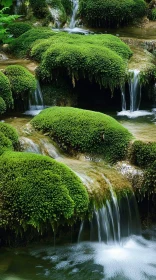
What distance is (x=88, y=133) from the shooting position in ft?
25.2

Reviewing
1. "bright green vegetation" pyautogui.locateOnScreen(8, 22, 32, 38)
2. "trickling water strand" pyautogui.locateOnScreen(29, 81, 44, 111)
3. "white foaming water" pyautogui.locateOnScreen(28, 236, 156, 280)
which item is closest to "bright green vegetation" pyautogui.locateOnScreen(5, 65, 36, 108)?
"trickling water strand" pyautogui.locateOnScreen(29, 81, 44, 111)

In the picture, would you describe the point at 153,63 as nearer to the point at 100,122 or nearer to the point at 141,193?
the point at 100,122

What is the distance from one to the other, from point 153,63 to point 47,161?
651cm

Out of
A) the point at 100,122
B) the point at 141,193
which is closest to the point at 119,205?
the point at 141,193

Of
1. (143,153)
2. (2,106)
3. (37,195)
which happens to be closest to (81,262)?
(37,195)

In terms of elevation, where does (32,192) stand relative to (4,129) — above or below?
below

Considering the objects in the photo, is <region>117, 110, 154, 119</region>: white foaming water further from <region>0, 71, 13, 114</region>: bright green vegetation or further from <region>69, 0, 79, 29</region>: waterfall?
<region>69, 0, 79, 29</region>: waterfall

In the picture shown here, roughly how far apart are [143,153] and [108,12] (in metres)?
9.83

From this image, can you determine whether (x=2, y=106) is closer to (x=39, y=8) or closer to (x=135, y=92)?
(x=135, y=92)

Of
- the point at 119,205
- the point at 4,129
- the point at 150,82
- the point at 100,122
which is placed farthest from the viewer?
the point at 150,82

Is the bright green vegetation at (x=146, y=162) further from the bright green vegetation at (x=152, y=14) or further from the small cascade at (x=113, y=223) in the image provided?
the bright green vegetation at (x=152, y=14)

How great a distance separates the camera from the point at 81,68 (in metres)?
10.4

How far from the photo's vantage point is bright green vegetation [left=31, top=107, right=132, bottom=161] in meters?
7.50

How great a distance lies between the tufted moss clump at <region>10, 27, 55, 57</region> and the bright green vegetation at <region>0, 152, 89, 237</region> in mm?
6770
